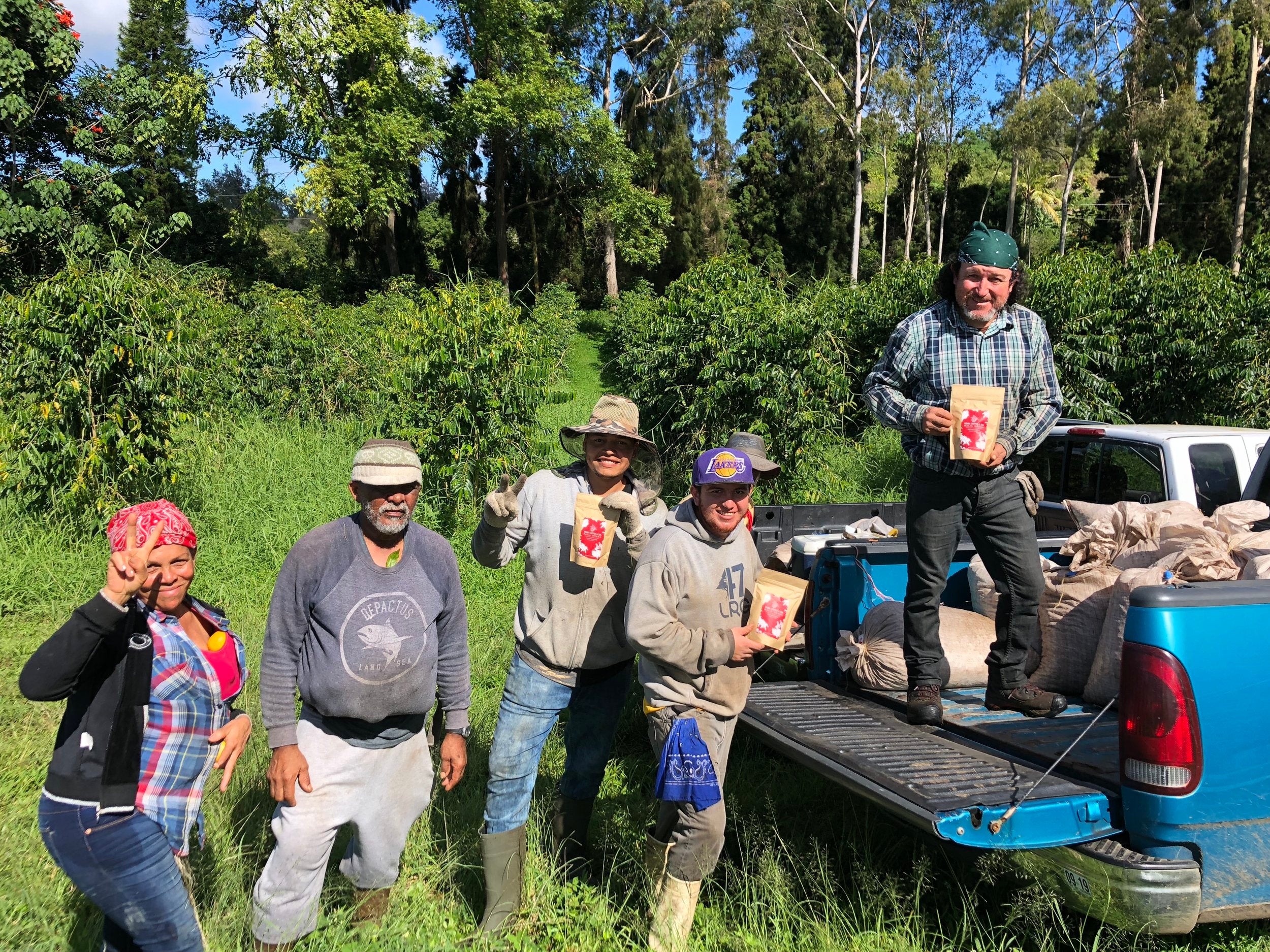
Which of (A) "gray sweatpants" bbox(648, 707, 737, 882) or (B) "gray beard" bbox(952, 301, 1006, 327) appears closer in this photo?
(A) "gray sweatpants" bbox(648, 707, 737, 882)

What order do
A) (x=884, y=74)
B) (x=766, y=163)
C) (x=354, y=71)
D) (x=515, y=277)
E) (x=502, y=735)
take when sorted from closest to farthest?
1. (x=502, y=735)
2. (x=354, y=71)
3. (x=884, y=74)
4. (x=515, y=277)
5. (x=766, y=163)

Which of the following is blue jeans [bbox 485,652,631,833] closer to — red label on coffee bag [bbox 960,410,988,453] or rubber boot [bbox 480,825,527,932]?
rubber boot [bbox 480,825,527,932]

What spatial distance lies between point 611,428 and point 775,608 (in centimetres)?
92

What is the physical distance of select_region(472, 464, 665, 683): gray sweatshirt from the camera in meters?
3.49

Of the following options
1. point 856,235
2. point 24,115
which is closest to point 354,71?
point 24,115

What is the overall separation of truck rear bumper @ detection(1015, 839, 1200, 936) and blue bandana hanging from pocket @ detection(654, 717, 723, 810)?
3.40ft

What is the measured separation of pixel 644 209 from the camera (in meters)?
33.2

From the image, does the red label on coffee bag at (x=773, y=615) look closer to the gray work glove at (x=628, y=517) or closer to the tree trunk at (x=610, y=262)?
the gray work glove at (x=628, y=517)

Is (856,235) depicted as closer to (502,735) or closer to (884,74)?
(884,74)

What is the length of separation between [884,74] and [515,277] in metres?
16.1

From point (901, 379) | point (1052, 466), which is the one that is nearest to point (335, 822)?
point (901, 379)

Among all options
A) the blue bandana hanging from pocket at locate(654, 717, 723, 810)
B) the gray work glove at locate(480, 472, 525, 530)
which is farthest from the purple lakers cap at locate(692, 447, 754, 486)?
the blue bandana hanging from pocket at locate(654, 717, 723, 810)

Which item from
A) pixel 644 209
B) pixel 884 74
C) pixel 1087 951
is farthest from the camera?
pixel 884 74

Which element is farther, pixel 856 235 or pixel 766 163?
pixel 766 163
